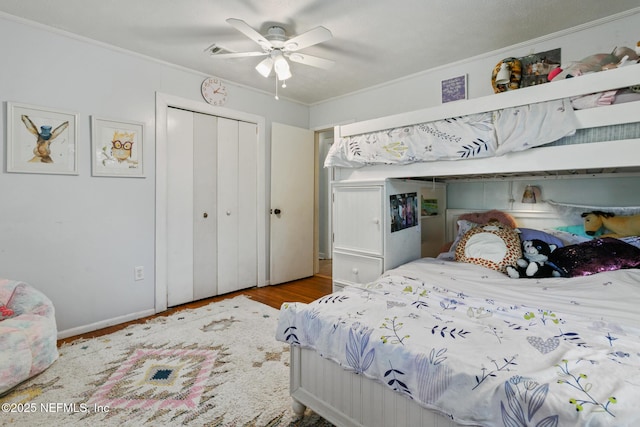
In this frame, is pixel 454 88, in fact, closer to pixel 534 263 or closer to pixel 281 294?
pixel 534 263

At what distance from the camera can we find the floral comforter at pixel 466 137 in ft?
5.35

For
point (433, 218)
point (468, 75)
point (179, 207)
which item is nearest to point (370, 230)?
point (433, 218)

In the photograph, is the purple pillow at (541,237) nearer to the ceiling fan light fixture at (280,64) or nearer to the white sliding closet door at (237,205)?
the ceiling fan light fixture at (280,64)

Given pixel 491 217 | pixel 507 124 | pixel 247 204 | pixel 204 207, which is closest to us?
pixel 507 124

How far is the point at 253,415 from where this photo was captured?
1590mm

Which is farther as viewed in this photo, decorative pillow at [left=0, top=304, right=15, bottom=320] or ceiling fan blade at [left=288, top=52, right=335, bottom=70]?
ceiling fan blade at [left=288, top=52, right=335, bottom=70]

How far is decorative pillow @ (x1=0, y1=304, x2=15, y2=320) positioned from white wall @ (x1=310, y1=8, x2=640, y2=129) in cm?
345

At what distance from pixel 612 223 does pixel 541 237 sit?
439 mm

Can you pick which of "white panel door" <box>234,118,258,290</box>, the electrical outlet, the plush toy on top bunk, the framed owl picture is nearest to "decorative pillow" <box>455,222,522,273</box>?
the plush toy on top bunk

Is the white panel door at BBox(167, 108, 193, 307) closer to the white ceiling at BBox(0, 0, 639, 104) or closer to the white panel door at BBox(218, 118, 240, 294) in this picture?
the white panel door at BBox(218, 118, 240, 294)

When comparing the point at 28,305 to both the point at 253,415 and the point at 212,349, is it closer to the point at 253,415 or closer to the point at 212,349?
the point at 212,349

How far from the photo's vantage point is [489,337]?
1191 mm

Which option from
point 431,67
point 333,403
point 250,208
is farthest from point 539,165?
point 250,208

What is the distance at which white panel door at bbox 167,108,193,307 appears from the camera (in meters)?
3.10
